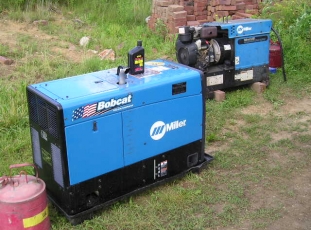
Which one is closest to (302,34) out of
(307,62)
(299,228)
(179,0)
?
(307,62)

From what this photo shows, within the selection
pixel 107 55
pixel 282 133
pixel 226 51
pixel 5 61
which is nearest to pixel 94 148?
pixel 282 133

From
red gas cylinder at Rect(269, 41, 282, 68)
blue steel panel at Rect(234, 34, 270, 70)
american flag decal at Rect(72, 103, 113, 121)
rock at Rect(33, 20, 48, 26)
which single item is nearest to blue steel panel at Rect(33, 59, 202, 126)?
american flag decal at Rect(72, 103, 113, 121)

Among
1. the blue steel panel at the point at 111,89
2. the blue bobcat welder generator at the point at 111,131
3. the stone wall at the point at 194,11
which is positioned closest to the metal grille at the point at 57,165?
the blue bobcat welder generator at the point at 111,131

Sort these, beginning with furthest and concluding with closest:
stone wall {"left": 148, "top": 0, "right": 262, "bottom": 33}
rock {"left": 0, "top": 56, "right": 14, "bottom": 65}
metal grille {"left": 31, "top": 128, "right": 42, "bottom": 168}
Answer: stone wall {"left": 148, "top": 0, "right": 262, "bottom": 33} → rock {"left": 0, "top": 56, "right": 14, "bottom": 65} → metal grille {"left": 31, "top": 128, "right": 42, "bottom": 168}

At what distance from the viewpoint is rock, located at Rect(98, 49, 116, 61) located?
775 centimetres

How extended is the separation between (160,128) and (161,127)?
0.04ft

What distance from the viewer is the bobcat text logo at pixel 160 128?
3.92 meters

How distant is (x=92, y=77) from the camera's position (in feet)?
13.1

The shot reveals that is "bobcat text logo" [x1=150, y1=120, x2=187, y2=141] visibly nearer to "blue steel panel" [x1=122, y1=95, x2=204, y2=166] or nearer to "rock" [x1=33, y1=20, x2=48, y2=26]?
"blue steel panel" [x1=122, y1=95, x2=204, y2=166]

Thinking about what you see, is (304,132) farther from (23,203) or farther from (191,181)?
(23,203)

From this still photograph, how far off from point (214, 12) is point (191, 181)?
5495 mm

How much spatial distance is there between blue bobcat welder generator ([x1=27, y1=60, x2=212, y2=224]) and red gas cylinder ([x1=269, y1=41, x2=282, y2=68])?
3354 mm

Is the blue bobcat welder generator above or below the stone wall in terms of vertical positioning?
below

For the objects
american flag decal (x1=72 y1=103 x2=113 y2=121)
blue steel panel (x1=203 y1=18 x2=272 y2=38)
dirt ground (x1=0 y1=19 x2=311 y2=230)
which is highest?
blue steel panel (x1=203 y1=18 x2=272 y2=38)
